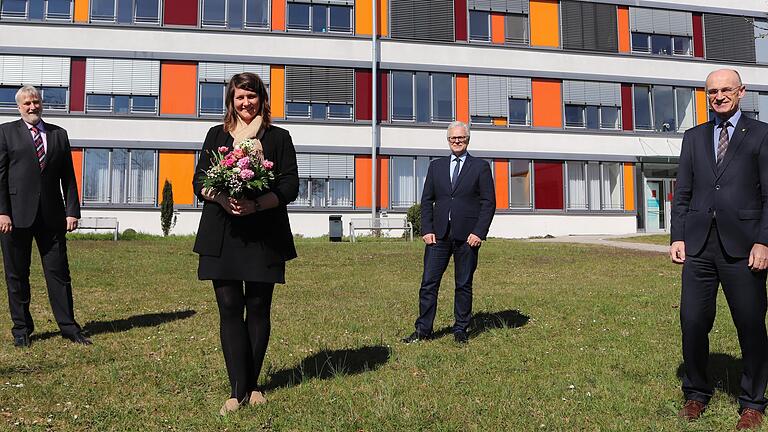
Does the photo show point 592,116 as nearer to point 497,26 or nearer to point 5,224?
point 497,26

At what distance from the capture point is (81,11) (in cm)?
2531

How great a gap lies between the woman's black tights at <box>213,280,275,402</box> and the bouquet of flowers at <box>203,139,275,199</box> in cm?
64

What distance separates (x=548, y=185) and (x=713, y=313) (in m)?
24.7

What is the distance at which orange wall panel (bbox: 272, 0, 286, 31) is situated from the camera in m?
26.4

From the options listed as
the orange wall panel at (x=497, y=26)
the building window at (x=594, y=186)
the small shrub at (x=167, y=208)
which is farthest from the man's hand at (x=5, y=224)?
the building window at (x=594, y=186)

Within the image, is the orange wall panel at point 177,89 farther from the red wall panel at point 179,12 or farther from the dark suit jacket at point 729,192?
the dark suit jacket at point 729,192

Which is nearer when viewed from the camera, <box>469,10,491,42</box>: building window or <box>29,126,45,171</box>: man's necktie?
<box>29,126,45,171</box>: man's necktie

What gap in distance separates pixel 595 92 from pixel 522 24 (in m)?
4.60

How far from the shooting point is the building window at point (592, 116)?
94.0 ft

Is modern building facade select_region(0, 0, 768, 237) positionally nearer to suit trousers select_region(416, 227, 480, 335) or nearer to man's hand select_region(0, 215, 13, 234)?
man's hand select_region(0, 215, 13, 234)

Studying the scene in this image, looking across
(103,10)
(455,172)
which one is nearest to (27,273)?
(455,172)

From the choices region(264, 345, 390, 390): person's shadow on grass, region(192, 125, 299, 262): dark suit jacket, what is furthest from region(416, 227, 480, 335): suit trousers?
region(192, 125, 299, 262): dark suit jacket

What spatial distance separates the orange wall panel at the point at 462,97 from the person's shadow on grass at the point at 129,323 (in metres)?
21.5

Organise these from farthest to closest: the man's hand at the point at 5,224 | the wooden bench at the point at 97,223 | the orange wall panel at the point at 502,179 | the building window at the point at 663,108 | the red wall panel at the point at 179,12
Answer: the building window at the point at 663,108 → the orange wall panel at the point at 502,179 → the red wall panel at the point at 179,12 → the wooden bench at the point at 97,223 → the man's hand at the point at 5,224
